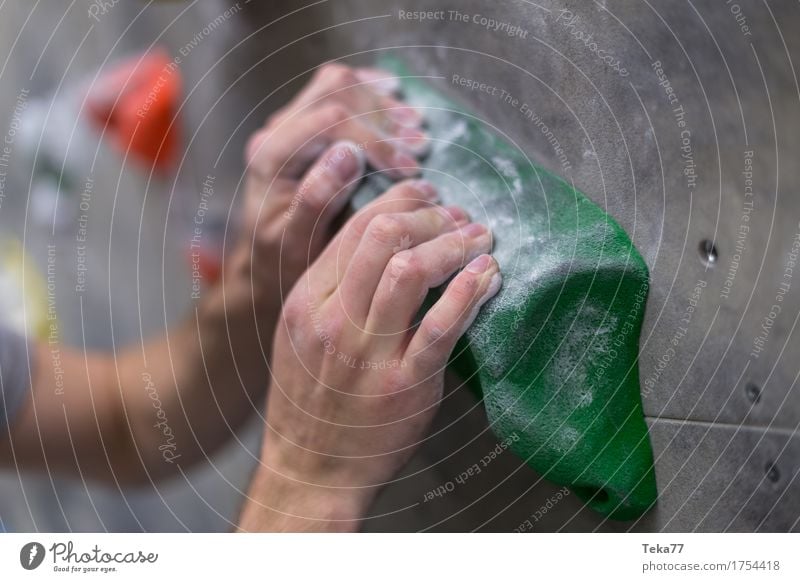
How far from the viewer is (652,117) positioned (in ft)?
1.04

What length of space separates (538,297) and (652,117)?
10cm

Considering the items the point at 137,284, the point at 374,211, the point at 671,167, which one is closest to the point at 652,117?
the point at 671,167

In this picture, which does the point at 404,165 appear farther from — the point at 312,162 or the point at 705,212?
the point at 705,212

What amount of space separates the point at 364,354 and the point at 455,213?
3.4 inches

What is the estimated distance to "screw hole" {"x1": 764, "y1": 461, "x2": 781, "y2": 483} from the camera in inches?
12.6

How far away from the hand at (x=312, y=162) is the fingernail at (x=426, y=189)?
0.02 metres

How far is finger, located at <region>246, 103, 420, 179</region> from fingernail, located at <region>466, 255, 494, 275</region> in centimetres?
8

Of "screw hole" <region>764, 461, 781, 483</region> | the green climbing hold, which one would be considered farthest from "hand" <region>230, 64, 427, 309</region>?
"screw hole" <region>764, 461, 781, 483</region>

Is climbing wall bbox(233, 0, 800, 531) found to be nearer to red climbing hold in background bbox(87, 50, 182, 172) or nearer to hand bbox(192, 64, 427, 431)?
hand bbox(192, 64, 427, 431)

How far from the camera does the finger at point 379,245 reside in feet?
1.08

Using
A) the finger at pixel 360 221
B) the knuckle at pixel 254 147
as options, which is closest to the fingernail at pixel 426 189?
the finger at pixel 360 221

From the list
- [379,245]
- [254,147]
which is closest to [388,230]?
[379,245]

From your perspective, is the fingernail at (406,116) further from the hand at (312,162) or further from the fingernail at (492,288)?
the fingernail at (492,288)

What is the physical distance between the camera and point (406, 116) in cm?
40
